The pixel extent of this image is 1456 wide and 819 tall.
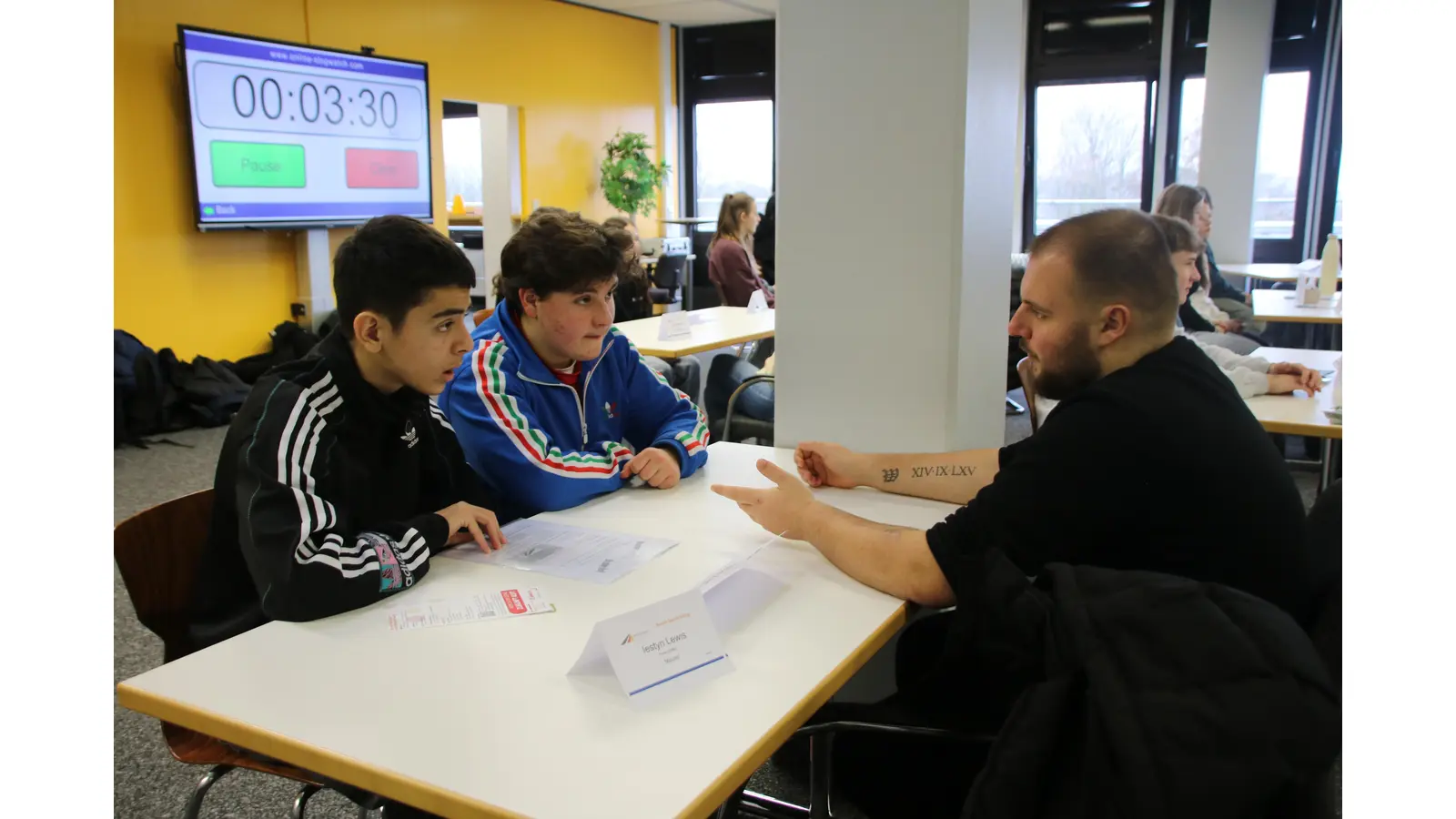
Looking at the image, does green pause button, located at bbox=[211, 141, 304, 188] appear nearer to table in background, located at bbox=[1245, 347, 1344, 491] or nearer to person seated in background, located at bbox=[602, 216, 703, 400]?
person seated in background, located at bbox=[602, 216, 703, 400]

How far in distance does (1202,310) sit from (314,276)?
568 cm

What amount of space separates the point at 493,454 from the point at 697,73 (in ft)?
32.6

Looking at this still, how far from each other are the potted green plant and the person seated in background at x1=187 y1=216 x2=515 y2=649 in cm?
854

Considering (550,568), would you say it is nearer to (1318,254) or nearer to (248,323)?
(248,323)

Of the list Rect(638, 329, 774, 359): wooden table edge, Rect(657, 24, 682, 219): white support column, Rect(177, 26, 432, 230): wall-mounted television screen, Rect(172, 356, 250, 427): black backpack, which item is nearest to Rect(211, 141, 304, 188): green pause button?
Rect(177, 26, 432, 230): wall-mounted television screen

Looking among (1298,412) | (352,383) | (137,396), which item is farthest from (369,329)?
(137,396)

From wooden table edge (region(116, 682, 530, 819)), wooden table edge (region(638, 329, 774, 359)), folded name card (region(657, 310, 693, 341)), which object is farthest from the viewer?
folded name card (region(657, 310, 693, 341))

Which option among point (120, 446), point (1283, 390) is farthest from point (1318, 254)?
point (120, 446)

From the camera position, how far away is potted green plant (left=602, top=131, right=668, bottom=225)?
10.1 meters

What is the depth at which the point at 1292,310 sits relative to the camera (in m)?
4.71

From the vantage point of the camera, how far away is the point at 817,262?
2.29m

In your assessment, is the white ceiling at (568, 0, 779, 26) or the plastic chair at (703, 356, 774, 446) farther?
the white ceiling at (568, 0, 779, 26)

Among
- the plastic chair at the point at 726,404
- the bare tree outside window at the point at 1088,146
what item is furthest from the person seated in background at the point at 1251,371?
the bare tree outside window at the point at 1088,146

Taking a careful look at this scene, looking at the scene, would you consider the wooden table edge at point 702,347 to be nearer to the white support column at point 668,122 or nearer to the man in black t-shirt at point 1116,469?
the man in black t-shirt at point 1116,469
